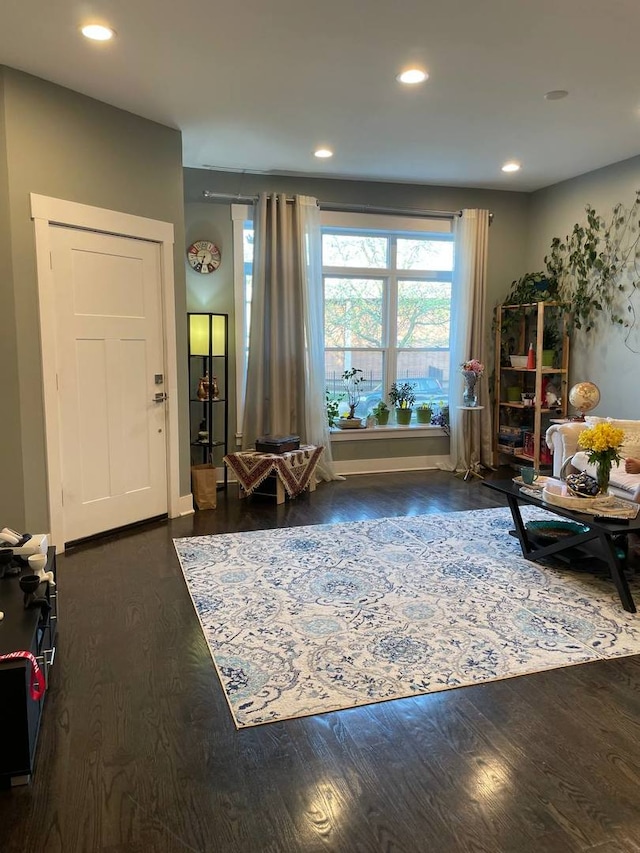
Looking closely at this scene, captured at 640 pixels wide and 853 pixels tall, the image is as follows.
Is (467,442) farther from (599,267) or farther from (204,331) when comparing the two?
(204,331)

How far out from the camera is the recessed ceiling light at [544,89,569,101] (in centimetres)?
379

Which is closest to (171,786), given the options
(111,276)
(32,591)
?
(32,591)

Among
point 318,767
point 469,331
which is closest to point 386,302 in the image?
point 469,331

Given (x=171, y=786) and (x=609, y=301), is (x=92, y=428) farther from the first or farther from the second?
(x=609, y=301)

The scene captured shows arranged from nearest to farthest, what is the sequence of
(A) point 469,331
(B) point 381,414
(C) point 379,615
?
(C) point 379,615 → (A) point 469,331 → (B) point 381,414

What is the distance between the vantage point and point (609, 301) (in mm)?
5520

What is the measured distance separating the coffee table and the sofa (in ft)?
2.18

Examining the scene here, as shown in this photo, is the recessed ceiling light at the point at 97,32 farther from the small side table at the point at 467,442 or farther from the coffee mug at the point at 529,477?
the small side table at the point at 467,442

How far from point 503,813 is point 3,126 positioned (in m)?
3.98

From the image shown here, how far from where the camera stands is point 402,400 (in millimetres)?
6438

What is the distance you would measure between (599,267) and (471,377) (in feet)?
4.92

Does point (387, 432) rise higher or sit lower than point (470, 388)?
lower

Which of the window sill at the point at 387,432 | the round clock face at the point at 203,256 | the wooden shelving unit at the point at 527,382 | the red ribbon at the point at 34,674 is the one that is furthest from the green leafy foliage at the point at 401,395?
the red ribbon at the point at 34,674

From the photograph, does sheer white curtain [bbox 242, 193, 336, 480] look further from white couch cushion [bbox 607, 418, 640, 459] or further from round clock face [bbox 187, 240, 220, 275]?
white couch cushion [bbox 607, 418, 640, 459]
